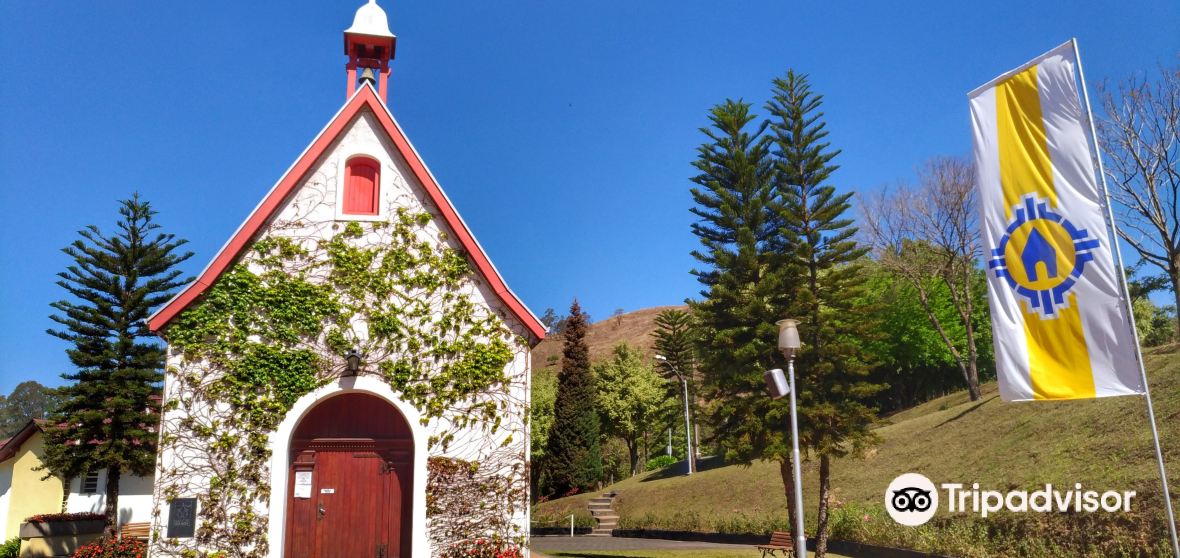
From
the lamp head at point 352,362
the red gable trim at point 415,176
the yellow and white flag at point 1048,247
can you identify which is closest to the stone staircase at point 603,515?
the red gable trim at point 415,176

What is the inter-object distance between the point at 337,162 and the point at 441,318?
2761 mm

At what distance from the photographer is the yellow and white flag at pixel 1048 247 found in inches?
334

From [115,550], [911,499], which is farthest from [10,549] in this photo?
[911,499]

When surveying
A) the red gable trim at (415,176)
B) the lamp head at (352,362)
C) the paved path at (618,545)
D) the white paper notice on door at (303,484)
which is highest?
the red gable trim at (415,176)

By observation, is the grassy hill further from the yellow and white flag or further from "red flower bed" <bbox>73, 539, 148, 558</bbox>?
"red flower bed" <bbox>73, 539, 148, 558</bbox>

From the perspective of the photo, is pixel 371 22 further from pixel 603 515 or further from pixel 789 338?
pixel 603 515

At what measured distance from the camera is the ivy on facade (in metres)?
10.1

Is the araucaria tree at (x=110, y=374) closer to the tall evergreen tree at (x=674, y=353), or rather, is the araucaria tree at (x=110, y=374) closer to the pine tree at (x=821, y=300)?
the pine tree at (x=821, y=300)

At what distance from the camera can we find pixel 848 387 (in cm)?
2103

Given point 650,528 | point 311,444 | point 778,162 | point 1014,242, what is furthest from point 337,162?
point 650,528

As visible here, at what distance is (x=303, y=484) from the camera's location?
1066 centimetres

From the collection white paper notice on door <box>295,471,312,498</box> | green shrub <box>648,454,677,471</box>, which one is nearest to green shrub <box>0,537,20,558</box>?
white paper notice on door <box>295,471,312,498</box>

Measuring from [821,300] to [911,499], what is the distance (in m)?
5.66

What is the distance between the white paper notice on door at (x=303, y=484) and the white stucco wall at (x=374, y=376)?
0.36m
